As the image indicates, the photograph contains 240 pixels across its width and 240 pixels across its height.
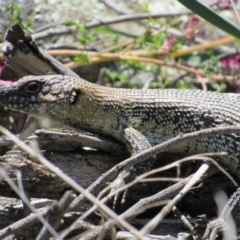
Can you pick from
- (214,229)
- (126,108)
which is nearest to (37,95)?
(126,108)

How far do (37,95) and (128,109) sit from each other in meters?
0.70

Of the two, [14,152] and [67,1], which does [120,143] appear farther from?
[67,1]

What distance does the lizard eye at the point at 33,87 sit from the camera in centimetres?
509

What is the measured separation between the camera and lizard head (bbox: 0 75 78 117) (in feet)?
16.6

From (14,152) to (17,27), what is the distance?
1125 millimetres

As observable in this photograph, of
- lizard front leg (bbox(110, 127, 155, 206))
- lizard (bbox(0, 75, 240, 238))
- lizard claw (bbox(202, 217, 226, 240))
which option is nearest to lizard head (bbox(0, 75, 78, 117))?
lizard (bbox(0, 75, 240, 238))

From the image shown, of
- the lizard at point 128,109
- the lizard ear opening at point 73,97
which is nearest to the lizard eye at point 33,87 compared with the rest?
the lizard at point 128,109

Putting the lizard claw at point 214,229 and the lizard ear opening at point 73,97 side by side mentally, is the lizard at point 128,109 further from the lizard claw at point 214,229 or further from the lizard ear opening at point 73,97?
the lizard claw at point 214,229

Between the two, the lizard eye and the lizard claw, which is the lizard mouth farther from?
the lizard claw

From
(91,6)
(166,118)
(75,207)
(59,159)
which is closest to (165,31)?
(91,6)

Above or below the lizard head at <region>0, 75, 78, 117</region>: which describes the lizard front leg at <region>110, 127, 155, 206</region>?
below

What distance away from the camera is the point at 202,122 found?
5004mm

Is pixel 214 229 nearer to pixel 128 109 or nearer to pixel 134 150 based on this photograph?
pixel 134 150

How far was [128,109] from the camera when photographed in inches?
206
